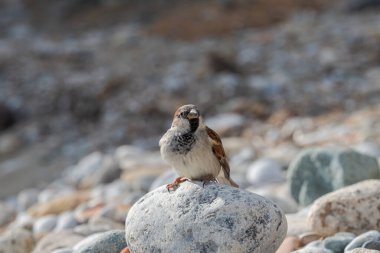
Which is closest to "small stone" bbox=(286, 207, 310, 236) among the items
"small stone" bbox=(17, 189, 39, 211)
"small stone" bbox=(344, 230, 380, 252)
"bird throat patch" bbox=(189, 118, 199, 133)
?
"small stone" bbox=(344, 230, 380, 252)

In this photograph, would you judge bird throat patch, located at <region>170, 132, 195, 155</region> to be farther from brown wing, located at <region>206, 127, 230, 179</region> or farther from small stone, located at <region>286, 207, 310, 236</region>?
small stone, located at <region>286, 207, 310, 236</region>

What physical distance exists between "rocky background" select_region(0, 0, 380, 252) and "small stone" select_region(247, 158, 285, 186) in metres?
0.01

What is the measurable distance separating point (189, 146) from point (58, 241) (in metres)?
1.75

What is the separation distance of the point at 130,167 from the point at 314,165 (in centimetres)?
342

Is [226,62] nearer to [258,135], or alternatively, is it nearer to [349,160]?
[258,135]

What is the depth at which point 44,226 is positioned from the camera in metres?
6.79

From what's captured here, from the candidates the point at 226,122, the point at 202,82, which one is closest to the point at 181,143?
the point at 226,122

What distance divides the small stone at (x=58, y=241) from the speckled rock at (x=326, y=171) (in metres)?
1.81

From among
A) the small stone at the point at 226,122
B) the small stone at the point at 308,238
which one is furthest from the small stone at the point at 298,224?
the small stone at the point at 226,122

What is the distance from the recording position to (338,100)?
1160 centimetres

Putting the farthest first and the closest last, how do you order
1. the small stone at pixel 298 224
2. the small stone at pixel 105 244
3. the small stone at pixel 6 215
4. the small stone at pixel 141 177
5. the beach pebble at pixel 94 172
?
the beach pebble at pixel 94 172 < the small stone at pixel 6 215 < the small stone at pixel 141 177 < the small stone at pixel 298 224 < the small stone at pixel 105 244

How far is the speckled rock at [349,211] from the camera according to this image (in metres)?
4.77

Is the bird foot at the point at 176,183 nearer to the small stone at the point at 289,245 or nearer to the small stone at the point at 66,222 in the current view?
Answer: the small stone at the point at 289,245

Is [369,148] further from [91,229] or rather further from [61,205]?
[91,229]
